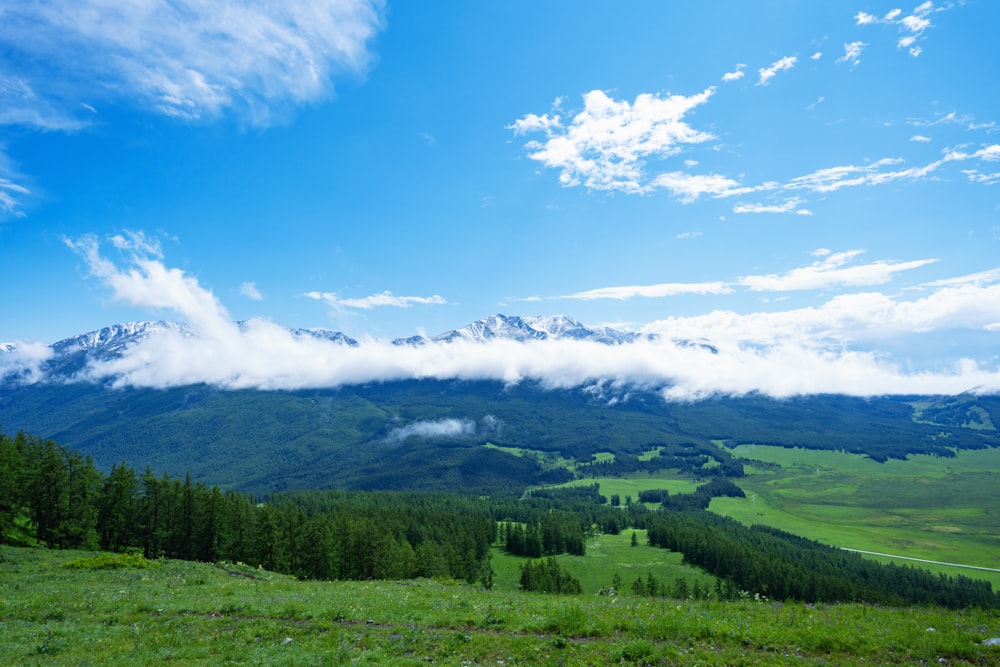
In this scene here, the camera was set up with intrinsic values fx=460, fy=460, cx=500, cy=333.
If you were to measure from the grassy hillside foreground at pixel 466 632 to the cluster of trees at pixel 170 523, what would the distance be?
41629mm

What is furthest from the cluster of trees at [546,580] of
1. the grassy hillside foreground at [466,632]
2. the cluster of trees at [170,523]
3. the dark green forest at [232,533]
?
the grassy hillside foreground at [466,632]

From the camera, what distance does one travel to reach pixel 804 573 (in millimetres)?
120375

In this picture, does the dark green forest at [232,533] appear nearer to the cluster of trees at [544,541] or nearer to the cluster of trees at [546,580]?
the cluster of trees at [546,580]

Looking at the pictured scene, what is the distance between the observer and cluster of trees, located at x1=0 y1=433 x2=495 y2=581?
58.3 meters

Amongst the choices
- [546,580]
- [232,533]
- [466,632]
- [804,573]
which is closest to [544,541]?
[546,580]

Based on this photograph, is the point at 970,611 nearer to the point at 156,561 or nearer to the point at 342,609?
the point at 342,609

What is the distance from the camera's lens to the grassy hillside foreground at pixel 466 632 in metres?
16.0

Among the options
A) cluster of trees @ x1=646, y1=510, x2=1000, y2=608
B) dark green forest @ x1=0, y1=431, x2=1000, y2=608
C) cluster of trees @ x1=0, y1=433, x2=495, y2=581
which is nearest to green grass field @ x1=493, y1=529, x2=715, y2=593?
A: cluster of trees @ x1=646, y1=510, x2=1000, y2=608

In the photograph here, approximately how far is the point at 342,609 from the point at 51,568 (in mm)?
36107

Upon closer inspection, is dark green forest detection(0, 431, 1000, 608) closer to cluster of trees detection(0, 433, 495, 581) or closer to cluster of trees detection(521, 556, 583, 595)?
cluster of trees detection(0, 433, 495, 581)

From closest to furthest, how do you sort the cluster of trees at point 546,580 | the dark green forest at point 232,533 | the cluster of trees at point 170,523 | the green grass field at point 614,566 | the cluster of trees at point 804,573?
the cluster of trees at point 170,523
the dark green forest at point 232,533
the cluster of trees at point 546,580
the cluster of trees at point 804,573
the green grass field at point 614,566

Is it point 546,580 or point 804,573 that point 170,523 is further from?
point 804,573

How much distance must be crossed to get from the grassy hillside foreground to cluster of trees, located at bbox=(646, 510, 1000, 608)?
311 feet

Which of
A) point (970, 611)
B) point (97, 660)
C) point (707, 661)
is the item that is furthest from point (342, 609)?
point (970, 611)
